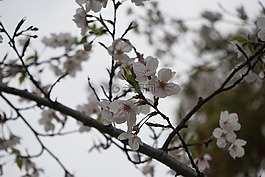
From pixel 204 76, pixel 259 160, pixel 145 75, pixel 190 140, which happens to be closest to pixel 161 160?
pixel 145 75

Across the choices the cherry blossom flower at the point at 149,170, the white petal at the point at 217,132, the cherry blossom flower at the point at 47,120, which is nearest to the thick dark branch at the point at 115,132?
the white petal at the point at 217,132

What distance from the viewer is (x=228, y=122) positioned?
3.15ft

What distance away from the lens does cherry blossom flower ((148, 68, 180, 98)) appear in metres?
0.68

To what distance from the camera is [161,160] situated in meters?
0.77

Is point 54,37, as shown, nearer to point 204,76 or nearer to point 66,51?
point 66,51

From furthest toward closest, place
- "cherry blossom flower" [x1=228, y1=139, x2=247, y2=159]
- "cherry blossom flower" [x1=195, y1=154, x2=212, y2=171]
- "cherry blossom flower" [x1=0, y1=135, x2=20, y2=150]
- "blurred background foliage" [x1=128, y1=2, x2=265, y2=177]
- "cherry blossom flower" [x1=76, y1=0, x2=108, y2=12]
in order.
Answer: "blurred background foliage" [x1=128, y1=2, x2=265, y2=177], "cherry blossom flower" [x1=0, y1=135, x2=20, y2=150], "cherry blossom flower" [x1=195, y1=154, x2=212, y2=171], "cherry blossom flower" [x1=228, y1=139, x2=247, y2=159], "cherry blossom flower" [x1=76, y1=0, x2=108, y2=12]

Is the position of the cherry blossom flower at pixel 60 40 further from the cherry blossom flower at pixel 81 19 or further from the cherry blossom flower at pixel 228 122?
the cherry blossom flower at pixel 228 122

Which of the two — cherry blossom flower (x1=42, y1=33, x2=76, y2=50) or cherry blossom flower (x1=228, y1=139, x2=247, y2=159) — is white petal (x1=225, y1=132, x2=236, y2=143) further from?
cherry blossom flower (x1=42, y1=33, x2=76, y2=50)

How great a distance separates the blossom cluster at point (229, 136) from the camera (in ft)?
3.03

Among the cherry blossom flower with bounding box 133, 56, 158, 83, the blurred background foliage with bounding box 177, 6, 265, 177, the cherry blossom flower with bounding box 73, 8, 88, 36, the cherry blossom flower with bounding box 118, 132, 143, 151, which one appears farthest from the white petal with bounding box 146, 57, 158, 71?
the blurred background foliage with bounding box 177, 6, 265, 177

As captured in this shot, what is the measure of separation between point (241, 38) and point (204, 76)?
2.84 m

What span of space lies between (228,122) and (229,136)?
1.3 inches

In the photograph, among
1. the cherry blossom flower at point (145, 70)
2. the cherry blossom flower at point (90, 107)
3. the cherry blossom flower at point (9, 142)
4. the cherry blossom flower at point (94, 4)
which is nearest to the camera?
the cherry blossom flower at point (145, 70)

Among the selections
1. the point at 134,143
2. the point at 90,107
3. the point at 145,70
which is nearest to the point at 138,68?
the point at 145,70
